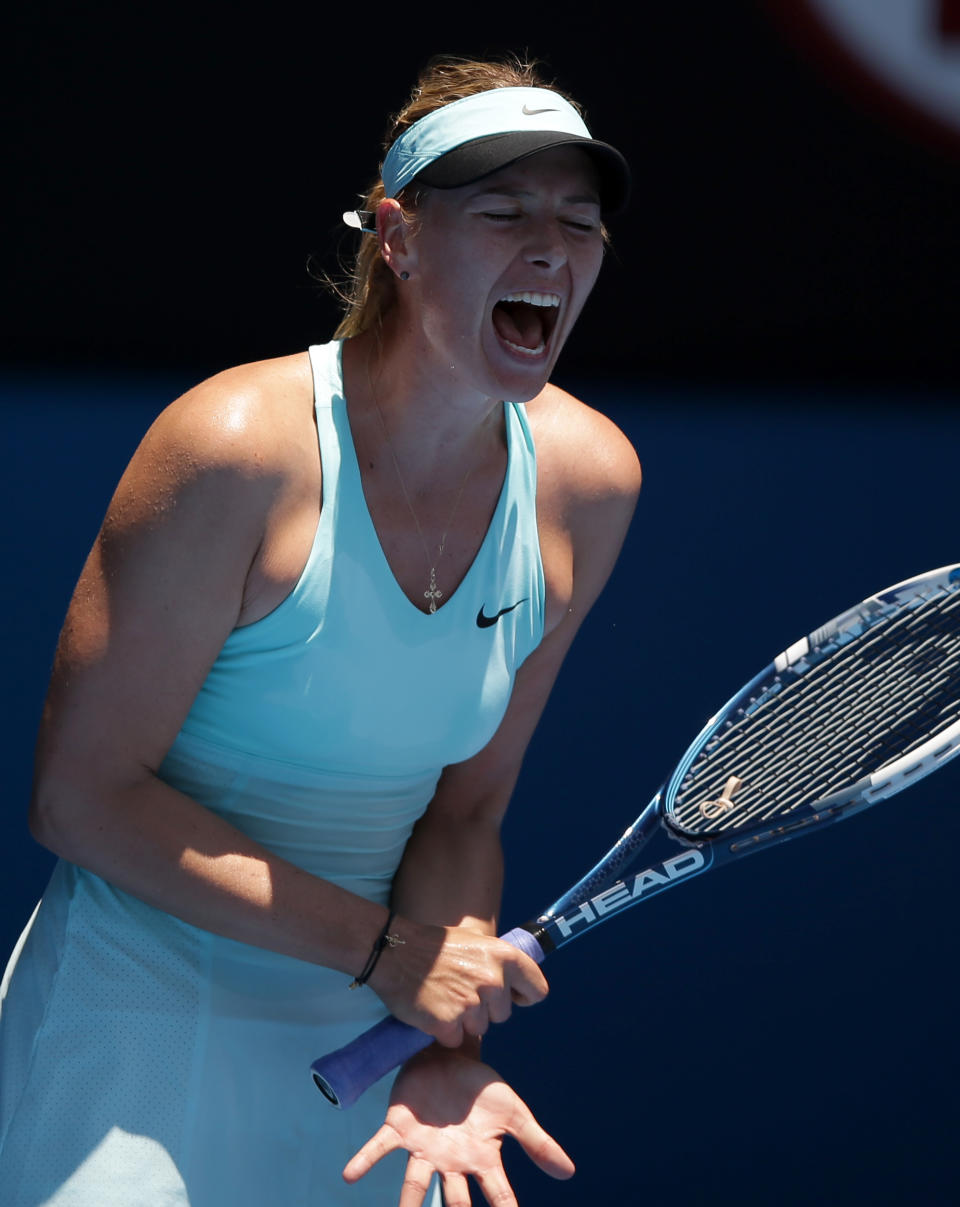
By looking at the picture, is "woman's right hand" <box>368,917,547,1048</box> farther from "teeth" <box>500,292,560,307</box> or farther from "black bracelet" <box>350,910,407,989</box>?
"teeth" <box>500,292,560,307</box>

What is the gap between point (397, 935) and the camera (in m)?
1.51

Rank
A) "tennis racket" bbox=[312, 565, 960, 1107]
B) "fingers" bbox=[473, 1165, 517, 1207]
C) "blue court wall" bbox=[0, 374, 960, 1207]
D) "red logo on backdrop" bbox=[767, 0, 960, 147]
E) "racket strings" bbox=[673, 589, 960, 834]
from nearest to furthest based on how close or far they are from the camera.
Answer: "fingers" bbox=[473, 1165, 517, 1207] → "tennis racket" bbox=[312, 565, 960, 1107] → "racket strings" bbox=[673, 589, 960, 834] → "red logo on backdrop" bbox=[767, 0, 960, 147] → "blue court wall" bbox=[0, 374, 960, 1207]

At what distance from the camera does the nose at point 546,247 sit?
1.45 m

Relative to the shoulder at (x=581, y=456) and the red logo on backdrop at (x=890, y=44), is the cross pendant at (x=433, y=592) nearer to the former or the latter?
the shoulder at (x=581, y=456)

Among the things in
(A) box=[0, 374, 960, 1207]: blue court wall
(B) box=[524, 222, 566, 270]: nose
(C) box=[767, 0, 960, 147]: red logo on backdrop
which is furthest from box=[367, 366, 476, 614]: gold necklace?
(C) box=[767, 0, 960, 147]: red logo on backdrop

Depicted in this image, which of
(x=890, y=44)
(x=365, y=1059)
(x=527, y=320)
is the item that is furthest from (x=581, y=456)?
(x=890, y=44)

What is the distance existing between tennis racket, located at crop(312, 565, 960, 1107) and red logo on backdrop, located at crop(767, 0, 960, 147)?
0.97m

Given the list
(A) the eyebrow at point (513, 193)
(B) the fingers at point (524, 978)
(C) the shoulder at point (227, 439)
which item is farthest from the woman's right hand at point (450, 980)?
(A) the eyebrow at point (513, 193)

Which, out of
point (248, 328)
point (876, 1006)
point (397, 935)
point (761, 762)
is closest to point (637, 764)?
point (876, 1006)

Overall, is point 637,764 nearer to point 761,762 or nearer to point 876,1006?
point 876,1006

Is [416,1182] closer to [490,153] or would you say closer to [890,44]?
[490,153]

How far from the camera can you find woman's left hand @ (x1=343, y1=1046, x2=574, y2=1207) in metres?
1.37

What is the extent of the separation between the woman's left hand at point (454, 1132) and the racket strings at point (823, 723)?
0.38 m

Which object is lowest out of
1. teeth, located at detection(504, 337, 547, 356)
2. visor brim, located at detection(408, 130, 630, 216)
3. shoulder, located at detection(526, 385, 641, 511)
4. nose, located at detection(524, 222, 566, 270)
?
shoulder, located at detection(526, 385, 641, 511)
